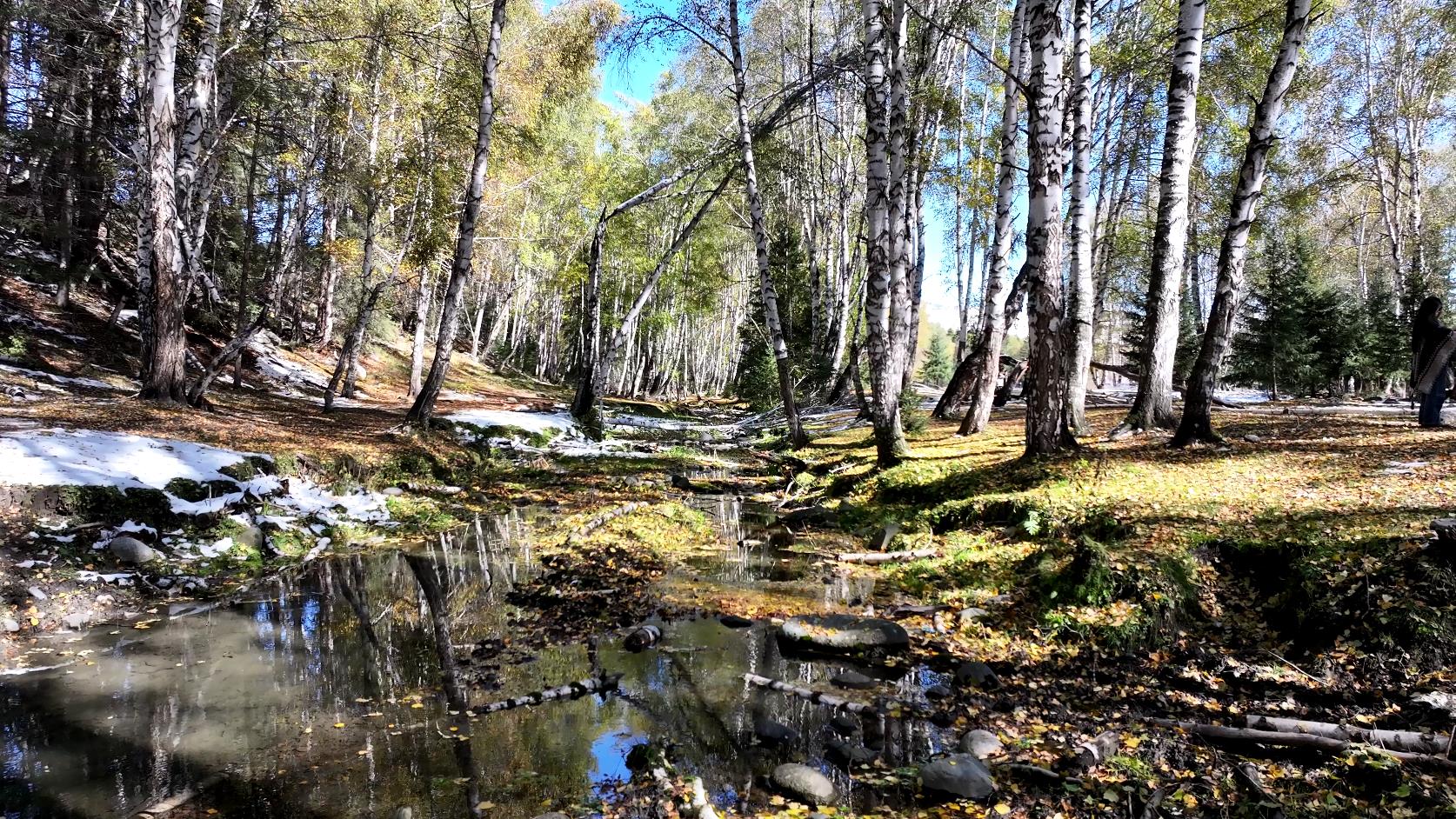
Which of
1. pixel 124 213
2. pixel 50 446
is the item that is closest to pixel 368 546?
pixel 50 446

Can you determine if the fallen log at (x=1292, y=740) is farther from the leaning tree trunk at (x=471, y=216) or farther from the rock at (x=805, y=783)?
the leaning tree trunk at (x=471, y=216)

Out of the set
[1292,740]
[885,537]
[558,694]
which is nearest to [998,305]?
[885,537]

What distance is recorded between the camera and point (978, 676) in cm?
456

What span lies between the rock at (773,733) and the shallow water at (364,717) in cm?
8

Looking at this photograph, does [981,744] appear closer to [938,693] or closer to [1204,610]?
[938,693]

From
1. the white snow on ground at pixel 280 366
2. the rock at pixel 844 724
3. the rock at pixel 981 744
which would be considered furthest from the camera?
the white snow on ground at pixel 280 366

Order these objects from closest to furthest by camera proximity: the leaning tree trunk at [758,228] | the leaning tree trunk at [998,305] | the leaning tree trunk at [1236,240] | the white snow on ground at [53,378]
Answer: the leaning tree trunk at [1236,240], the white snow on ground at [53,378], the leaning tree trunk at [998,305], the leaning tree trunk at [758,228]

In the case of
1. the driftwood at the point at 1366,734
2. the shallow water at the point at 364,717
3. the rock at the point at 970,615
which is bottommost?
the shallow water at the point at 364,717

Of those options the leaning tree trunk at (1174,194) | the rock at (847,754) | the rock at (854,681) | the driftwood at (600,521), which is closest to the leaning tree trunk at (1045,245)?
the leaning tree trunk at (1174,194)

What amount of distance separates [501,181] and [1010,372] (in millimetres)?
18952

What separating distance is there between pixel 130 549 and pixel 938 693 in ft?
24.0

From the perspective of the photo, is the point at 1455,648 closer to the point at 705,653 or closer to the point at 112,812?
the point at 705,653

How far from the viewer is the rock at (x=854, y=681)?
15.0 feet

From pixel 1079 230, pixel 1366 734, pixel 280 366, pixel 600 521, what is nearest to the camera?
pixel 1366 734
